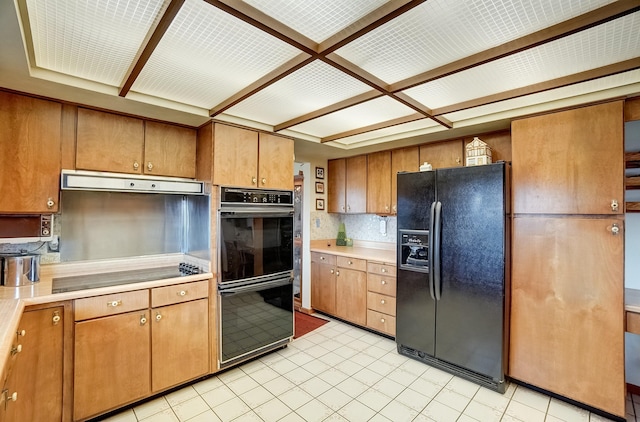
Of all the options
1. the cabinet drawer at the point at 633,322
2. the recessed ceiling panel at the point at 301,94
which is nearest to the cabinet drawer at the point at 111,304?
the recessed ceiling panel at the point at 301,94

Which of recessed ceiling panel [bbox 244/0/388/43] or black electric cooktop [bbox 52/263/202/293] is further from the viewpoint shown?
black electric cooktop [bbox 52/263/202/293]

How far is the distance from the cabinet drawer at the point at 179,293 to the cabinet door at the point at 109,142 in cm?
99

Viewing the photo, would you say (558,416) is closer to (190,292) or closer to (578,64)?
(578,64)

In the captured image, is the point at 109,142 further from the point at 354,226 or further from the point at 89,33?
the point at 354,226

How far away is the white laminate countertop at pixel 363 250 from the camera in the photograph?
3486 mm

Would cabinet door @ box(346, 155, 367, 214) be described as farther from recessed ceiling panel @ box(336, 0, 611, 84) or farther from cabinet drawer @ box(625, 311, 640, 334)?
cabinet drawer @ box(625, 311, 640, 334)

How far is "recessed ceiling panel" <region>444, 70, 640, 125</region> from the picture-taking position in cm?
193

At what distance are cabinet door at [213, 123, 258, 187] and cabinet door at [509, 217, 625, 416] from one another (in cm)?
234

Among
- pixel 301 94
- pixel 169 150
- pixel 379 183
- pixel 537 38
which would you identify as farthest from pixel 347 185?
pixel 537 38

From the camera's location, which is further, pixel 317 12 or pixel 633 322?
pixel 633 322

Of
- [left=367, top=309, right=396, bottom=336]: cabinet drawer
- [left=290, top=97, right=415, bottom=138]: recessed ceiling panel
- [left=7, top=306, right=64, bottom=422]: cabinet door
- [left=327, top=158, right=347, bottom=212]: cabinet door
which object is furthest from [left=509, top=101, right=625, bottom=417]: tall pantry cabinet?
[left=7, top=306, right=64, bottom=422]: cabinet door

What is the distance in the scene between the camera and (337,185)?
14.4 feet

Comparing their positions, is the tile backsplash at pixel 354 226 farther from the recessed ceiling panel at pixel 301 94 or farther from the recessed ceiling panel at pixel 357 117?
the recessed ceiling panel at pixel 301 94

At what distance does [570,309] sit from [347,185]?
2.72 meters
